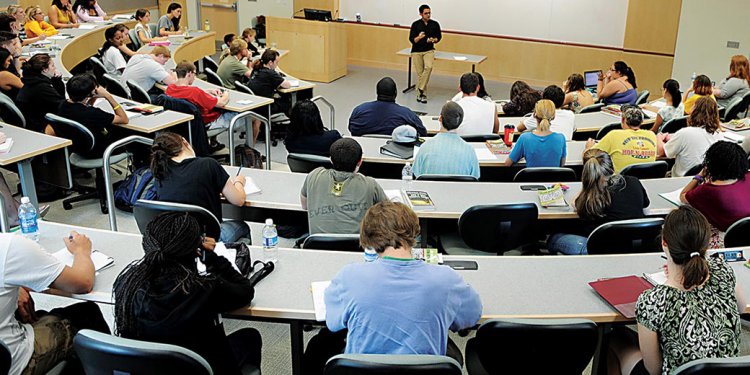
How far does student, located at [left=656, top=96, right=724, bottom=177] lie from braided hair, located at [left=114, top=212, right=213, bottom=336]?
4382 mm

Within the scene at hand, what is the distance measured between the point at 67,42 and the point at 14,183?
148 inches

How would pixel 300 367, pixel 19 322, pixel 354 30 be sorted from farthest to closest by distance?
1. pixel 354 30
2. pixel 300 367
3. pixel 19 322

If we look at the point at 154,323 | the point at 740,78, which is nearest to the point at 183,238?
the point at 154,323

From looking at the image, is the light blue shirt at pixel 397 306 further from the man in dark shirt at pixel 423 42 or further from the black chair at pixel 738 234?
the man in dark shirt at pixel 423 42

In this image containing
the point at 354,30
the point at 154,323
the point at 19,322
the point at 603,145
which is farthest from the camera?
the point at 354,30

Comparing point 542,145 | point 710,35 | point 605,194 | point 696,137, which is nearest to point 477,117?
point 542,145

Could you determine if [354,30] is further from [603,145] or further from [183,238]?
[183,238]

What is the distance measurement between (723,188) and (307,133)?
3046mm

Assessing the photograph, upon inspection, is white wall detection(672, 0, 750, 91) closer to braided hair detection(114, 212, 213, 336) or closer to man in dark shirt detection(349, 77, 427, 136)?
man in dark shirt detection(349, 77, 427, 136)

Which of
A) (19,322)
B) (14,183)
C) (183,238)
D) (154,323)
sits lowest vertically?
(14,183)

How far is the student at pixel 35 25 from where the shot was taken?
9617 mm

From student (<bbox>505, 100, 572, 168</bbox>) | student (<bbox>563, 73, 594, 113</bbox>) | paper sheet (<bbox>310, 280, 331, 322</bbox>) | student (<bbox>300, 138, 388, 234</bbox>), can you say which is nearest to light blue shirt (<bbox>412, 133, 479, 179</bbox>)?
student (<bbox>505, 100, 572, 168</bbox>)

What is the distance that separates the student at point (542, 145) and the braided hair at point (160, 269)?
3.17 m

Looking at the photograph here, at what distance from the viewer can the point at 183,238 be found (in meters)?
2.47
